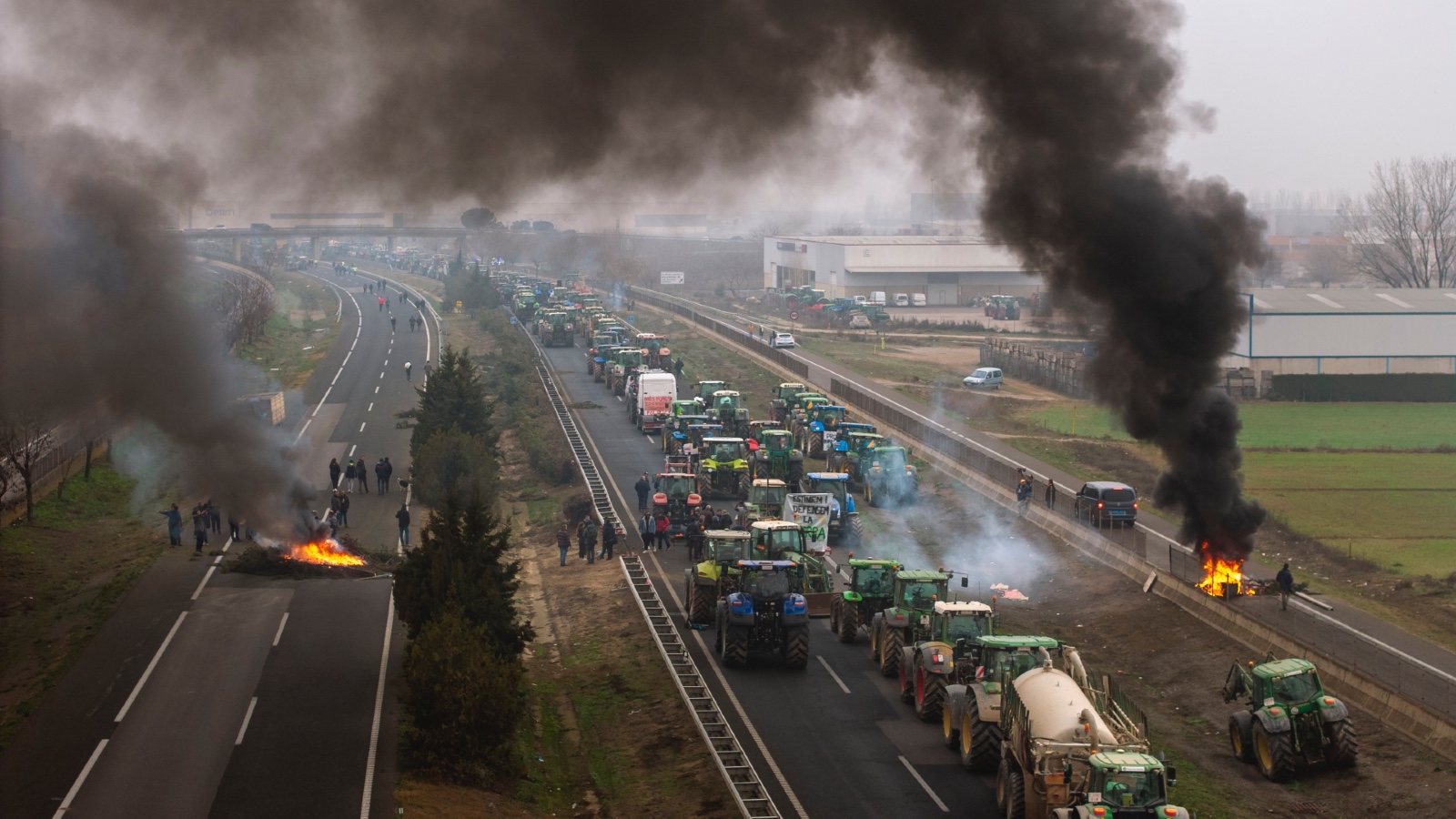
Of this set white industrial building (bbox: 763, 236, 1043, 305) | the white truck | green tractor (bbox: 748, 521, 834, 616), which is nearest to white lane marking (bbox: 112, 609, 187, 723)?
green tractor (bbox: 748, 521, 834, 616)

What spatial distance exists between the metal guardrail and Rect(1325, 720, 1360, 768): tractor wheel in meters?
9.79

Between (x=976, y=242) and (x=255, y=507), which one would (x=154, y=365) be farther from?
(x=976, y=242)

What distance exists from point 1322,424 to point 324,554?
48.2 metres

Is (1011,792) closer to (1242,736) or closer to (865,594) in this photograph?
(1242,736)

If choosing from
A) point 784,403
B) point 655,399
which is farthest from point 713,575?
point 784,403

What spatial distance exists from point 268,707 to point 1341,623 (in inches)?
933

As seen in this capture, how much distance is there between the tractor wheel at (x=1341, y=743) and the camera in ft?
74.3

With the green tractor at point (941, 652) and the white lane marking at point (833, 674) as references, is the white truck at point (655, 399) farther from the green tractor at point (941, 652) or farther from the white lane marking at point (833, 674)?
the green tractor at point (941, 652)

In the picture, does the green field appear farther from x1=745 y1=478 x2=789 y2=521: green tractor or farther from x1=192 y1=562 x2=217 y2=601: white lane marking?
x1=192 y1=562 x2=217 y2=601: white lane marking

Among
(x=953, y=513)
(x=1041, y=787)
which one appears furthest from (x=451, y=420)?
(x=1041, y=787)

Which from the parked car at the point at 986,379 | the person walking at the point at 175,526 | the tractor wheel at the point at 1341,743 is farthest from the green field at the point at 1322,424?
the person walking at the point at 175,526

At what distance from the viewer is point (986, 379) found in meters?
76.6

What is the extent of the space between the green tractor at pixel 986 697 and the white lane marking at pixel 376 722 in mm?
10031

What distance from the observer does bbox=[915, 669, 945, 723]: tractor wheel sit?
2528 centimetres
